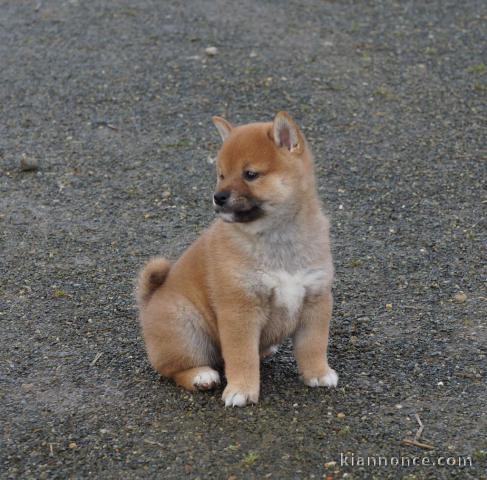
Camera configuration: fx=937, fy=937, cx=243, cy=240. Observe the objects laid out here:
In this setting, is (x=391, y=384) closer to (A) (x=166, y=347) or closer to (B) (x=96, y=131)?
(A) (x=166, y=347)

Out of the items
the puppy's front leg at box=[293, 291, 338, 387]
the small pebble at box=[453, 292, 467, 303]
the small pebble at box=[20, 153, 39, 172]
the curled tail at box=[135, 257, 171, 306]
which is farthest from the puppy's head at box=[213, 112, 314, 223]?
the small pebble at box=[20, 153, 39, 172]

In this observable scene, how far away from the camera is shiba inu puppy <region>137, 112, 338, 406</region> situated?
5582mm

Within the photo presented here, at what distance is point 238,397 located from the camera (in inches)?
223

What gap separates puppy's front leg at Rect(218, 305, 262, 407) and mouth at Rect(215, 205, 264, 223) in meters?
0.52

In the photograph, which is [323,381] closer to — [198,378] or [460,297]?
[198,378]

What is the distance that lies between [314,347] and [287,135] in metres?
1.34

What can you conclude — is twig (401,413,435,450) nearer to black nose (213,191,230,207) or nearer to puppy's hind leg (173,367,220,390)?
puppy's hind leg (173,367,220,390)

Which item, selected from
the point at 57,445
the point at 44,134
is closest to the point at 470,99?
the point at 44,134

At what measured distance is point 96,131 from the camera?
10.6 metres

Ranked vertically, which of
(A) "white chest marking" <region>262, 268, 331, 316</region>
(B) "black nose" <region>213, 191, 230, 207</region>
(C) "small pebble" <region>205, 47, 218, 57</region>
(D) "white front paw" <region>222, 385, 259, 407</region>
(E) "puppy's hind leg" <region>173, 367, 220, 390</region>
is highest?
(B) "black nose" <region>213, 191, 230, 207</region>

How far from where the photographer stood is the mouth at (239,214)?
18.1ft

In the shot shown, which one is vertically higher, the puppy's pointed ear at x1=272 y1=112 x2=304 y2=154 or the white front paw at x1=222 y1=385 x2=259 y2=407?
the puppy's pointed ear at x1=272 y1=112 x2=304 y2=154

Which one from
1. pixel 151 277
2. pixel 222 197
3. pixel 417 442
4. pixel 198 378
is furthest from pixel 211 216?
pixel 417 442

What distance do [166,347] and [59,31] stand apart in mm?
8480
